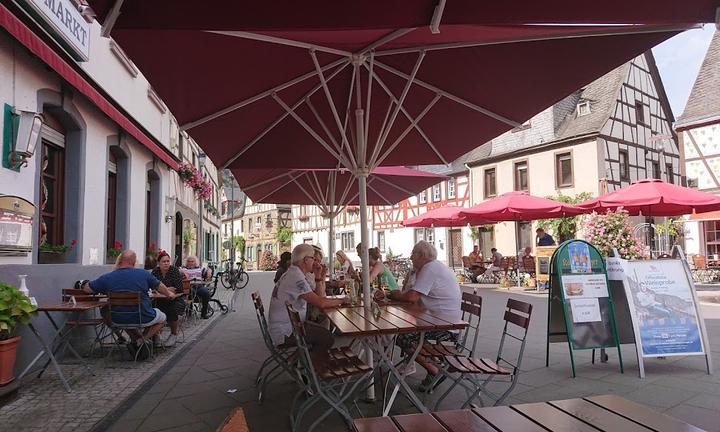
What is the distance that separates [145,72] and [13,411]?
2.90 metres

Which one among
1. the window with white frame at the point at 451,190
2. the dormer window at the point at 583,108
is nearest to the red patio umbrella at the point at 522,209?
the dormer window at the point at 583,108

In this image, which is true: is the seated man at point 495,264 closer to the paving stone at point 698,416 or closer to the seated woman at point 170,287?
the seated woman at point 170,287

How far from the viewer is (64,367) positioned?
535 cm

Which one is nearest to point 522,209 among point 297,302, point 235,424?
point 297,302

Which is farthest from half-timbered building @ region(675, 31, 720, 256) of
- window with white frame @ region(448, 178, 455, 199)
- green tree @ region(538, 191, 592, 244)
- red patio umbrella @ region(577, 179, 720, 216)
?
window with white frame @ region(448, 178, 455, 199)

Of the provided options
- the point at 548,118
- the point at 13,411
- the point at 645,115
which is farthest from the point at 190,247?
the point at 645,115

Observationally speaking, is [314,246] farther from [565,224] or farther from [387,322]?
[565,224]

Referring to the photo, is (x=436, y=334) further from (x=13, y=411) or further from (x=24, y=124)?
(x=24, y=124)

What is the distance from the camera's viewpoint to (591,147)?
2011 centimetres

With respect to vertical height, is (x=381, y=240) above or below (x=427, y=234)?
below

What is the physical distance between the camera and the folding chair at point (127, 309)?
204 inches

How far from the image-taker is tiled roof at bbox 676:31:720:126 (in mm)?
17703

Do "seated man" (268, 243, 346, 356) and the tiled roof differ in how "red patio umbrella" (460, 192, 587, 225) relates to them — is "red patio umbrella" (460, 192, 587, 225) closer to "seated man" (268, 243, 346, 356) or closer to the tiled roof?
"seated man" (268, 243, 346, 356)

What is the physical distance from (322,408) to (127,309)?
2.69 meters
